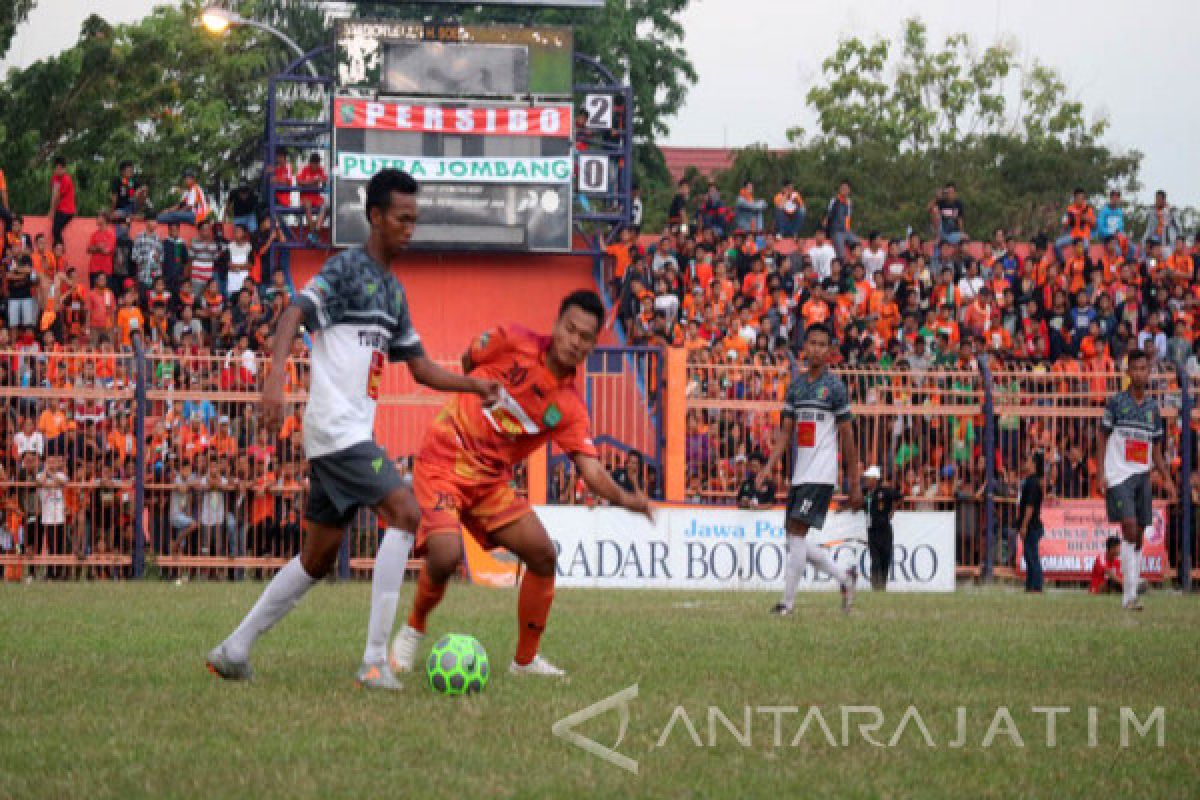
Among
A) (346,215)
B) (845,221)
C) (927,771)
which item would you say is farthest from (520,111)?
(927,771)

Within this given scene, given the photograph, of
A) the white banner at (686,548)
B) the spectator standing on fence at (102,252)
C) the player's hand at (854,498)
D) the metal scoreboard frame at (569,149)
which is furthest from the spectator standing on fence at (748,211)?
the player's hand at (854,498)

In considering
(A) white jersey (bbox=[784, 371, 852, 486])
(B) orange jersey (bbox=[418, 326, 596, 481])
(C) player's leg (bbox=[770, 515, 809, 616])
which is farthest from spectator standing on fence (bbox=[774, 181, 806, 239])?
(B) orange jersey (bbox=[418, 326, 596, 481])

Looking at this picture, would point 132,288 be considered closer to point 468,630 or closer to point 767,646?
point 468,630

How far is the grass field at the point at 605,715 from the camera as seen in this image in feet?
19.9

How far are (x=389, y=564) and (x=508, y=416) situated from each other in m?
1.01

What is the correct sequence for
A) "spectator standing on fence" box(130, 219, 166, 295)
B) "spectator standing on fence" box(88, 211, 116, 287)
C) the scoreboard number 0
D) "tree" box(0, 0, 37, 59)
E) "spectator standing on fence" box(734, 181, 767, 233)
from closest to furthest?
"spectator standing on fence" box(130, 219, 166, 295)
"spectator standing on fence" box(88, 211, 116, 287)
the scoreboard number 0
"spectator standing on fence" box(734, 181, 767, 233)
"tree" box(0, 0, 37, 59)

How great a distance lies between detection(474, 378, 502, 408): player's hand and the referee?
13520 millimetres

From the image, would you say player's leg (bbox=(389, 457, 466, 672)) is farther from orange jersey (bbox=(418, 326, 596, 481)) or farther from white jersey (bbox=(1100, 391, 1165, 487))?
white jersey (bbox=(1100, 391, 1165, 487))

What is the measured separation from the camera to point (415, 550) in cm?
912

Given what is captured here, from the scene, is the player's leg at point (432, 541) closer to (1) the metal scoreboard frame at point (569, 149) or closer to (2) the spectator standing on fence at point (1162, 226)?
(1) the metal scoreboard frame at point (569, 149)

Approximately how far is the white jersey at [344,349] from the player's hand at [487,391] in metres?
0.49

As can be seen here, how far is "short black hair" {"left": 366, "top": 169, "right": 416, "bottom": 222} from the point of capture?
8653 millimetres

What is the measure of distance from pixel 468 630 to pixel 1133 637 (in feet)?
Result: 15.4

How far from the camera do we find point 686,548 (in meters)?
21.4
